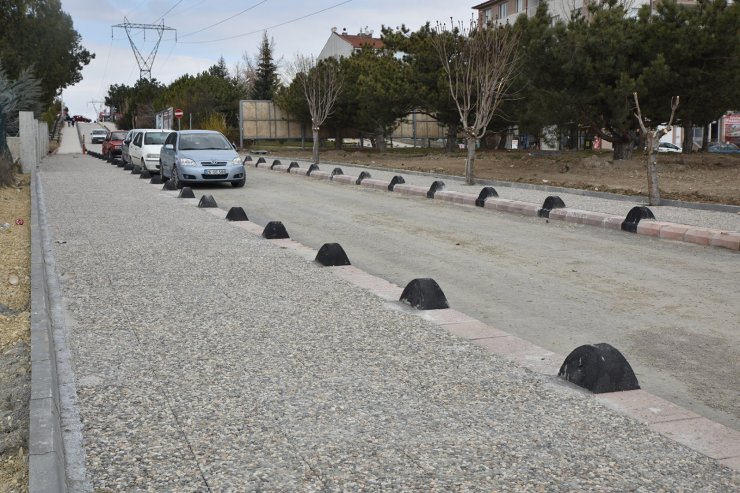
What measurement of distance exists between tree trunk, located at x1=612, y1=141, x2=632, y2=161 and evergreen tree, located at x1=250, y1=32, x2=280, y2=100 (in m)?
65.4

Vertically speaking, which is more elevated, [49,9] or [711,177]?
[49,9]

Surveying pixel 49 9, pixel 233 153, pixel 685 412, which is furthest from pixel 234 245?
pixel 49 9

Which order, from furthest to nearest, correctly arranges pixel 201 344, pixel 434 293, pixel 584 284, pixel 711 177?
pixel 711 177 < pixel 584 284 < pixel 434 293 < pixel 201 344

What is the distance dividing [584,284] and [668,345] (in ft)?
7.78

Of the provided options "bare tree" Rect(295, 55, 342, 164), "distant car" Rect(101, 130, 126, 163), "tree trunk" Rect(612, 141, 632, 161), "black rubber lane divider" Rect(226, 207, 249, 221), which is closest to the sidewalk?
"black rubber lane divider" Rect(226, 207, 249, 221)

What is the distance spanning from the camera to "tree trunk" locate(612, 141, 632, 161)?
26700mm

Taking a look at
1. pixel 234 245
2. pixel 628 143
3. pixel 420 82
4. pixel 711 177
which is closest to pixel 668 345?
pixel 234 245

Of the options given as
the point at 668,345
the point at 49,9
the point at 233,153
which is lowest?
the point at 668,345

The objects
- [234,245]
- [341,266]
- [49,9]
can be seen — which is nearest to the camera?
[341,266]

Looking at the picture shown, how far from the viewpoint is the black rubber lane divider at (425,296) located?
23.0 feet

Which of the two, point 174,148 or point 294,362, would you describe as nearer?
point 294,362

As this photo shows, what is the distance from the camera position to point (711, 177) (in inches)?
868

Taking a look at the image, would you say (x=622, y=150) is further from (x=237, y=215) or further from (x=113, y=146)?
(x=113, y=146)

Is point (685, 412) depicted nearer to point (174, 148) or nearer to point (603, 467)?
point (603, 467)
